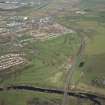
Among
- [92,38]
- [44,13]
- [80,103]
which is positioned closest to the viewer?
[80,103]

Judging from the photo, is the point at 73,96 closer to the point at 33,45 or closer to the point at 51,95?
the point at 51,95

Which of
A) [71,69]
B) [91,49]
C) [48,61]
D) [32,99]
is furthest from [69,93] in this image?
[91,49]

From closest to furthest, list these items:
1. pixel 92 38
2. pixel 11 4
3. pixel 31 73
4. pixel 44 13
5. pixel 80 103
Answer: pixel 80 103
pixel 31 73
pixel 92 38
pixel 44 13
pixel 11 4

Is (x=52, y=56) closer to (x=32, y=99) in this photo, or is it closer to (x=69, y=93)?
(x=69, y=93)

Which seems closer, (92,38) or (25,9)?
(92,38)

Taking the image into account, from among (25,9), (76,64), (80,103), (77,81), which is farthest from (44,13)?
(80,103)

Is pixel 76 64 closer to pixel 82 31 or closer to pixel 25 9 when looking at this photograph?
pixel 82 31

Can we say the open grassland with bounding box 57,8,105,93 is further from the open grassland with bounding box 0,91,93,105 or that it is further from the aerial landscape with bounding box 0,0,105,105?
the open grassland with bounding box 0,91,93,105

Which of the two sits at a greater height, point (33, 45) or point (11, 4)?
point (11, 4)
